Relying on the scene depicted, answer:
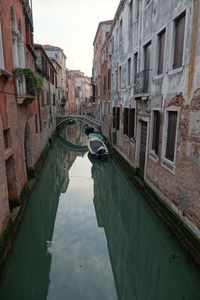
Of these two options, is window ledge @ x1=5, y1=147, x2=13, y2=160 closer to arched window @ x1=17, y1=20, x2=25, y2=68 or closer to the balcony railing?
arched window @ x1=17, y1=20, x2=25, y2=68

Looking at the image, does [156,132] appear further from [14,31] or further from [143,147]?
[14,31]

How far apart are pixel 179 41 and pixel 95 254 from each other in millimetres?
5653

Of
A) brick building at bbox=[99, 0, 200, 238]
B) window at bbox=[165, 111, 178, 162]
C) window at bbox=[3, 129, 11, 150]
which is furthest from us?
window at bbox=[165, 111, 178, 162]

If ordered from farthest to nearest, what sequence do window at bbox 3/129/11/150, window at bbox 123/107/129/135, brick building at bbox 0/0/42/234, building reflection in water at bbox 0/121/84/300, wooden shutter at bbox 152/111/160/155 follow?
window at bbox 123/107/129/135 < wooden shutter at bbox 152/111/160/155 < window at bbox 3/129/11/150 < brick building at bbox 0/0/42/234 < building reflection in water at bbox 0/121/84/300

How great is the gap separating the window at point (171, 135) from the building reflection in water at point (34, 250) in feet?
13.0

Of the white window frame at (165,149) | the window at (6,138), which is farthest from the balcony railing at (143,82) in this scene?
the window at (6,138)

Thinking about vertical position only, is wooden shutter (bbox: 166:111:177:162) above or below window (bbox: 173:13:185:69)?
below

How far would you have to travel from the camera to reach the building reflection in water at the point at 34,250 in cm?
387

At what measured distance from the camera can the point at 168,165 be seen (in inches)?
220

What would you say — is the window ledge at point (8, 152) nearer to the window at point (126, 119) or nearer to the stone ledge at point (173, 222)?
the stone ledge at point (173, 222)

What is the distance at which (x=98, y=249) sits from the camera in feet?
16.5

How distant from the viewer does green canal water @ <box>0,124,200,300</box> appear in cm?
387

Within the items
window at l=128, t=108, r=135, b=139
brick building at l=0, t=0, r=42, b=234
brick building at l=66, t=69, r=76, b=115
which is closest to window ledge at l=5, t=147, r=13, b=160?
brick building at l=0, t=0, r=42, b=234

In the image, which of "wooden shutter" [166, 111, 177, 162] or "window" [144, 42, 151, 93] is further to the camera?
"window" [144, 42, 151, 93]
